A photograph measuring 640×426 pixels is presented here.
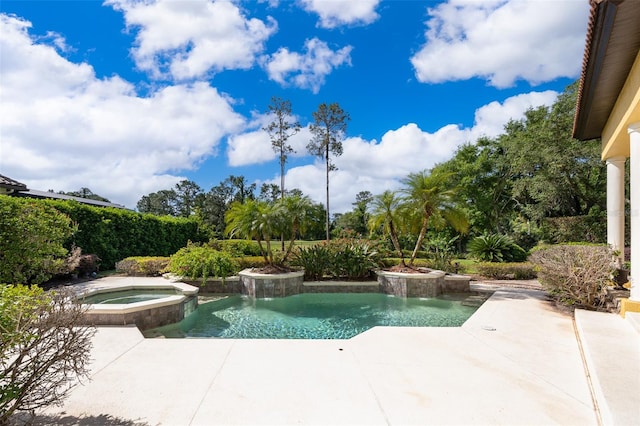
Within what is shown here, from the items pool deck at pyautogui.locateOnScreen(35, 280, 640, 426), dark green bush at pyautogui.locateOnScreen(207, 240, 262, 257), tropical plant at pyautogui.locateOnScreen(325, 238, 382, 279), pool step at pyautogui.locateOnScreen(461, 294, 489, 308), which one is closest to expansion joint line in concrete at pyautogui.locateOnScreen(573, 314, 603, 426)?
pool deck at pyautogui.locateOnScreen(35, 280, 640, 426)

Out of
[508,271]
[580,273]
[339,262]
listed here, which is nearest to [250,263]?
[339,262]

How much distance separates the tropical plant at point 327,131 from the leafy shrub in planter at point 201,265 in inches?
635

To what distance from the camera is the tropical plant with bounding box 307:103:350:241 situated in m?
27.5

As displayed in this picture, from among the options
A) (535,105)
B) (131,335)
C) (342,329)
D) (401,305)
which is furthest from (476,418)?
(535,105)

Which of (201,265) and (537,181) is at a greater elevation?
(537,181)

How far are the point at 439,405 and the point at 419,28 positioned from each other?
498 inches

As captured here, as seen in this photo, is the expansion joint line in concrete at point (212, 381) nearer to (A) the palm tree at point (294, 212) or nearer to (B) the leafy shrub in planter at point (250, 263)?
(A) the palm tree at point (294, 212)

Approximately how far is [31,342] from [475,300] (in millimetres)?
10861

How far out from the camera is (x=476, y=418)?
10.3 feet

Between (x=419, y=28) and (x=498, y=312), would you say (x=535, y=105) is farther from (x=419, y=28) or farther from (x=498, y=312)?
(x=498, y=312)

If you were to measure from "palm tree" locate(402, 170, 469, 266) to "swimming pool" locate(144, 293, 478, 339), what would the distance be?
2758mm

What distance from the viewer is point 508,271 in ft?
45.5

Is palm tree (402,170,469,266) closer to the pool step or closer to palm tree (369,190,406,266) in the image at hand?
palm tree (369,190,406,266)

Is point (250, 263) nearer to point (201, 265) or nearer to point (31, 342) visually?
point (201, 265)
